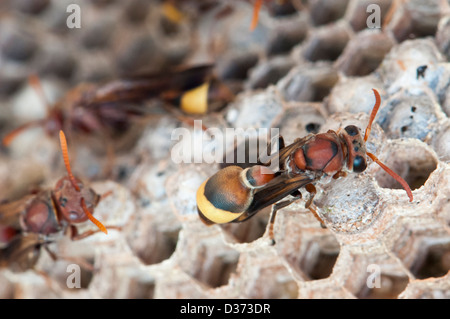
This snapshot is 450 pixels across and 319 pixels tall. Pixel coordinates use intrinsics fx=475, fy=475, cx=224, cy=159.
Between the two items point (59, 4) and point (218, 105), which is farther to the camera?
point (59, 4)

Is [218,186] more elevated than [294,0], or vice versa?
[294,0]

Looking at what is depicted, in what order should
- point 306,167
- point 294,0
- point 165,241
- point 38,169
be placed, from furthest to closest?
point 38,169 < point 294,0 < point 165,241 < point 306,167

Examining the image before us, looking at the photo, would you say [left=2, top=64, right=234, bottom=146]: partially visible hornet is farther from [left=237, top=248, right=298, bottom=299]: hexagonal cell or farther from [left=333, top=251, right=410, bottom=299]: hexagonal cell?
[left=333, top=251, right=410, bottom=299]: hexagonal cell

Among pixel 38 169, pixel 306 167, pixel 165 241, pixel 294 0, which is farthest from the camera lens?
pixel 38 169

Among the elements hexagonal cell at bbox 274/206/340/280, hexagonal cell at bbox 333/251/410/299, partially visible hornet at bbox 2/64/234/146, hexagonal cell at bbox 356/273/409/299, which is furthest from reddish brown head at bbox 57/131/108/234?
hexagonal cell at bbox 356/273/409/299

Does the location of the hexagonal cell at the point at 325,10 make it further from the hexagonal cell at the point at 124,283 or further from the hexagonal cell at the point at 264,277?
the hexagonal cell at the point at 124,283

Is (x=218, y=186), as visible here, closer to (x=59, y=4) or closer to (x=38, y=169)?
(x=38, y=169)

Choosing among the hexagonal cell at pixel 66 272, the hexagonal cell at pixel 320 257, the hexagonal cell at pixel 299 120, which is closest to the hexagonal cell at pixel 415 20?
the hexagonal cell at pixel 299 120
